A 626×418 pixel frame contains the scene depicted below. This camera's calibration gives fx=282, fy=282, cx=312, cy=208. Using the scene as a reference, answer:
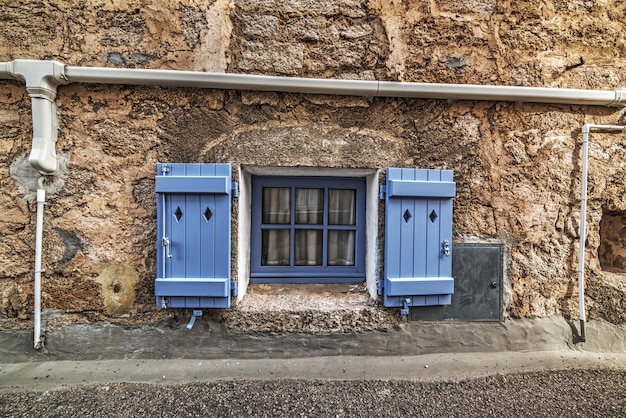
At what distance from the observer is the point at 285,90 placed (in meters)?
2.02

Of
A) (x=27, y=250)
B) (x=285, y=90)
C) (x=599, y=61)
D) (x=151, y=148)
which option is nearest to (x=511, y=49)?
(x=599, y=61)

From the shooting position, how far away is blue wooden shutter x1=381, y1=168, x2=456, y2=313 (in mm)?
2018

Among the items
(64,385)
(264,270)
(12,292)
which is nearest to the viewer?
(64,385)

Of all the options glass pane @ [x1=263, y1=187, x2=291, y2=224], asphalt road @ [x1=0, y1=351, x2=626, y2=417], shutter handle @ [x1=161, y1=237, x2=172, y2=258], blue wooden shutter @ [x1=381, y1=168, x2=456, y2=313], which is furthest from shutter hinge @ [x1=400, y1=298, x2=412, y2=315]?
shutter handle @ [x1=161, y1=237, x2=172, y2=258]

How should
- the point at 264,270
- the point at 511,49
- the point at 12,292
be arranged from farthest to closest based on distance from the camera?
the point at 264,270
the point at 511,49
the point at 12,292

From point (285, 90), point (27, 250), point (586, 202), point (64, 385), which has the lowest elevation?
point (64, 385)

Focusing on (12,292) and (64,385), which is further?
(12,292)

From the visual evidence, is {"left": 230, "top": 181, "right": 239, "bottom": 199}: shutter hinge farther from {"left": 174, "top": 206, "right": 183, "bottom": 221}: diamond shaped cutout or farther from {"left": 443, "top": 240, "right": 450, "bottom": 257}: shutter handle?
{"left": 443, "top": 240, "right": 450, "bottom": 257}: shutter handle

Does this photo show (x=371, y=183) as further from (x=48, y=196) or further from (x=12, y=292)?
(x=12, y=292)

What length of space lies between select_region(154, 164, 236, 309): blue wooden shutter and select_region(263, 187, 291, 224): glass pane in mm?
422

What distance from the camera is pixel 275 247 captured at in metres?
2.36

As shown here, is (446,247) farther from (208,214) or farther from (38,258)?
(38,258)

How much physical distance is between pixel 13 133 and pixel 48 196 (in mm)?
498

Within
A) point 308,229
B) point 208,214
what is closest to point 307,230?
point 308,229
